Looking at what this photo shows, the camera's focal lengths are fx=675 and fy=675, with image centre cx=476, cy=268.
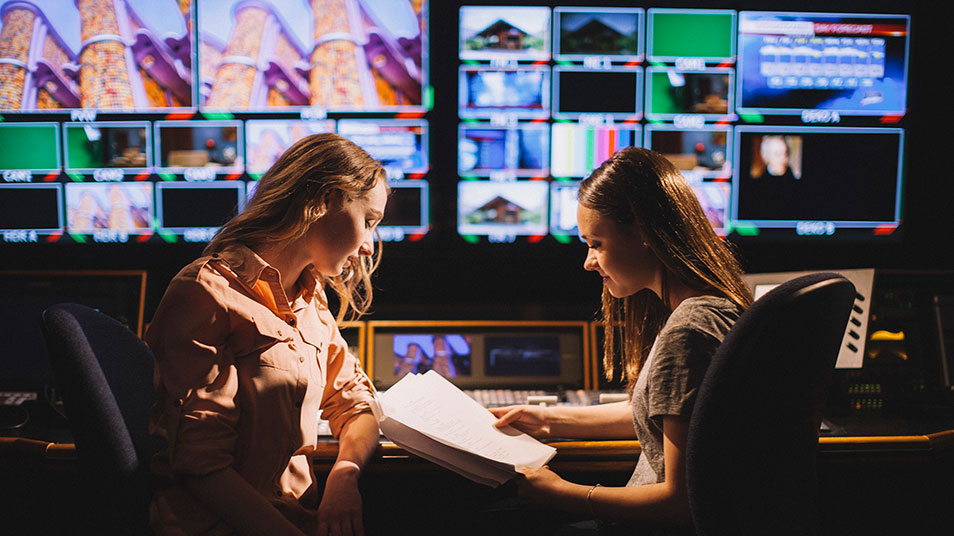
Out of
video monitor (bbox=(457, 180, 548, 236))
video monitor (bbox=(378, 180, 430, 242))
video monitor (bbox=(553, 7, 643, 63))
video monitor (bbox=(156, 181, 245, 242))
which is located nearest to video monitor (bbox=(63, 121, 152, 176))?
video monitor (bbox=(156, 181, 245, 242))

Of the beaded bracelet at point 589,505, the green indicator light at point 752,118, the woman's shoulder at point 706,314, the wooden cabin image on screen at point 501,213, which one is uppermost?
the green indicator light at point 752,118

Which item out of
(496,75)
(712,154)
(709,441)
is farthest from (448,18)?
(709,441)

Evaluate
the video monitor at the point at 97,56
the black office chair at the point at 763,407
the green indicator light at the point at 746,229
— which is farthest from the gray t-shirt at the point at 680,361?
the video monitor at the point at 97,56

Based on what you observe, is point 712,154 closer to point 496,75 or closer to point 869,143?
point 869,143

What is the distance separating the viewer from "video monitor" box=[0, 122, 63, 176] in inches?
87.6

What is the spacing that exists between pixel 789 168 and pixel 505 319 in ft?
3.67

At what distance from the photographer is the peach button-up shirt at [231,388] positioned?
3.82ft

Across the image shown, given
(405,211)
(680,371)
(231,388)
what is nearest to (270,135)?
(405,211)

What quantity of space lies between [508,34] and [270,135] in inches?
34.0

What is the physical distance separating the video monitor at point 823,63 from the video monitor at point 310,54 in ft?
3.68

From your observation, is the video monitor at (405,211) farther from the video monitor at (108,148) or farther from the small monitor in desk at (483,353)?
the video monitor at (108,148)

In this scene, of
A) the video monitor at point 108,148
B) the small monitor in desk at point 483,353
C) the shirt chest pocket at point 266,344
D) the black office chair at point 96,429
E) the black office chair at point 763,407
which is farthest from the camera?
the video monitor at point 108,148

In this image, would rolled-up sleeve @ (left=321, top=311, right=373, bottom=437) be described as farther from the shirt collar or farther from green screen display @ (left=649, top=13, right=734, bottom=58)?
green screen display @ (left=649, top=13, right=734, bottom=58)

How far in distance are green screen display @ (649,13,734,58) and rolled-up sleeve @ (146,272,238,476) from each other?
173cm
